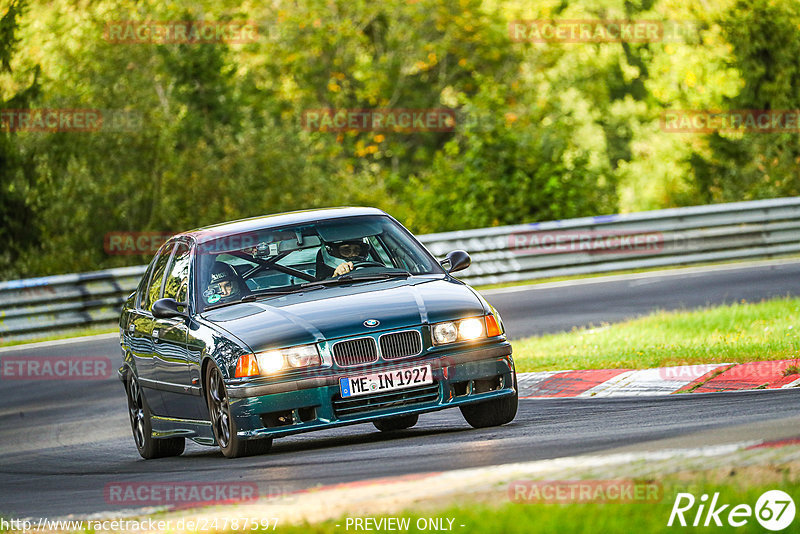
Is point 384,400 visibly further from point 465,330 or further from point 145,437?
point 145,437

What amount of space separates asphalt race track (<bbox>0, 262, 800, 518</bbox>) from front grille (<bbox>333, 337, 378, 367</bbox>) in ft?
1.84

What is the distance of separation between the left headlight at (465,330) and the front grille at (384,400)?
31 cm

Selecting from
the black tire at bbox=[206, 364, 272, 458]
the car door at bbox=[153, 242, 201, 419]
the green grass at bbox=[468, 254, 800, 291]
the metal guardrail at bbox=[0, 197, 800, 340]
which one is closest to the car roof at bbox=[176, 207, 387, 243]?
the car door at bbox=[153, 242, 201, 419]

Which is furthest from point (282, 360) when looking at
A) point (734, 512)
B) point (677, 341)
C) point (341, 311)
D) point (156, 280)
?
point (677, 341)

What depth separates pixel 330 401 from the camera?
8773 mm

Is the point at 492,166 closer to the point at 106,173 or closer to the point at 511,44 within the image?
the point at 106,173

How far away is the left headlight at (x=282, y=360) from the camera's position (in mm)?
8781

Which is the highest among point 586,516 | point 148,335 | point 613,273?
point 586,516

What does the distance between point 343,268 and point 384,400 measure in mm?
1494

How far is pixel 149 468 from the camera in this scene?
9.96 meters

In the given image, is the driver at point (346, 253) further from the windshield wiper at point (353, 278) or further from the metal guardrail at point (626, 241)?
the metal guardrail at point (626, 241)

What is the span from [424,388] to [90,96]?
20.0m

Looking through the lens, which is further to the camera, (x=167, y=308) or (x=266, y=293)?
(x=167, y=308)

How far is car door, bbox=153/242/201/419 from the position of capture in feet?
32.3
